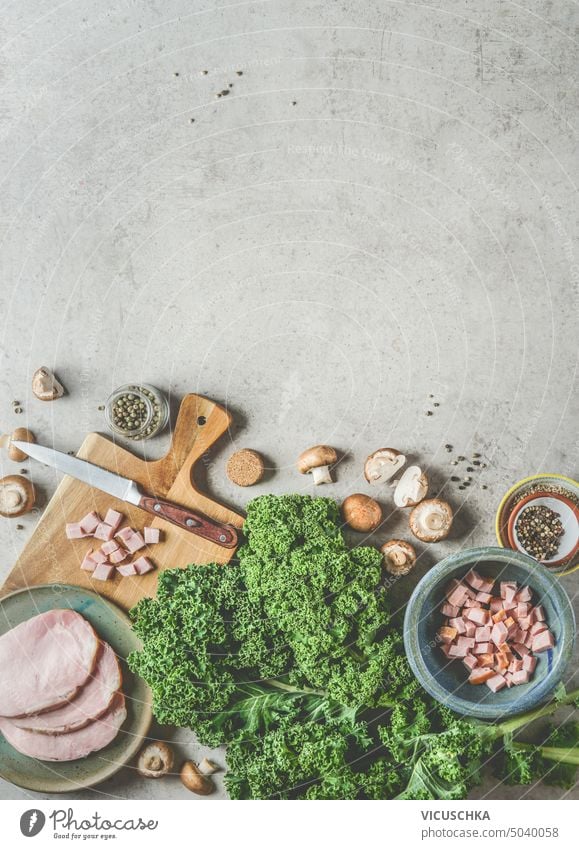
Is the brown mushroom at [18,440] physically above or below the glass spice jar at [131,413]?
below

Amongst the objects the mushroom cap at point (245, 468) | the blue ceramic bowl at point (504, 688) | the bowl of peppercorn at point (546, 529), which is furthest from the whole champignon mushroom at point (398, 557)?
the mushroom cap at point (245, 468)

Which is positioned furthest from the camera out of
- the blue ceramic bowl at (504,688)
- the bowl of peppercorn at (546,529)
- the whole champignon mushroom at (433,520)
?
the whole champignon mushroom at (433,520)

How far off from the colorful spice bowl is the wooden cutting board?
1.16 metres

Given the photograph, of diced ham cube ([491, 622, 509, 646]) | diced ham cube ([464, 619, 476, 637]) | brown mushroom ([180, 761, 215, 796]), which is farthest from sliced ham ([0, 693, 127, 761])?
diced ham cube ([491, 622, 509, 646])

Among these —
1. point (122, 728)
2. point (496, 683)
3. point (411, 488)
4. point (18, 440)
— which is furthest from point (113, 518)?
point (496, 683)

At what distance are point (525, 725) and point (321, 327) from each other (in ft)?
6.36

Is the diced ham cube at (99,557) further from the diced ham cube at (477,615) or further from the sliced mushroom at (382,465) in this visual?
the diced ham cube at (477,615)

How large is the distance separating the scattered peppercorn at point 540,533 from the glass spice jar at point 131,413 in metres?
1.64

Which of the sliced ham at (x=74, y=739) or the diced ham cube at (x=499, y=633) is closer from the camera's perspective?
the diced ham cube at (x=499, y=633)

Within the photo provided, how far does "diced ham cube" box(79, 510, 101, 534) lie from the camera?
3355mm

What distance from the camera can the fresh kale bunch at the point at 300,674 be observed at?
9.69 feet

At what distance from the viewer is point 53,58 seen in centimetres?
352
